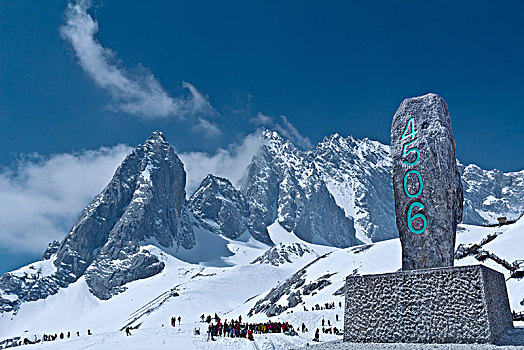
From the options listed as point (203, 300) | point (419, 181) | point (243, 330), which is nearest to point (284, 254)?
point (203, 300)

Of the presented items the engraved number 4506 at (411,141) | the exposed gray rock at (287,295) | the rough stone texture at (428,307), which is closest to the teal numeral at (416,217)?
the engraved number 4506 at (411,141)

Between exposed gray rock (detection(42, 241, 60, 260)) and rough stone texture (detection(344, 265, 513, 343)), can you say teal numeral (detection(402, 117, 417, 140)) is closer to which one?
rough stone texture (detection(344, 265, 513, 343))

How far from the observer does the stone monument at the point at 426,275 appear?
9.42 m

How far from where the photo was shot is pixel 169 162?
192250 mm

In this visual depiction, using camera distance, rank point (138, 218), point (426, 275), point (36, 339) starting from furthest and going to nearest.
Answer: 1. point (138, 218)
2. point (36, 339)
3. point (426, 275)

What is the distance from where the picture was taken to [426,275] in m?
9.94

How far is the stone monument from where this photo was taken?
942 cm

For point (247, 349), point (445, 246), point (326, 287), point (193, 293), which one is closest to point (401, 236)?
point (445, 246)

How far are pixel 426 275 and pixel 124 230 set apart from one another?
156 m

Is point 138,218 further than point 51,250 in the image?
No

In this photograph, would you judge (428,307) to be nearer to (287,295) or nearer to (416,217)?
(416,217)

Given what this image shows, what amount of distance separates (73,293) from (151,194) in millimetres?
49097

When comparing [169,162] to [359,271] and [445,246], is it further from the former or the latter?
[445,246]

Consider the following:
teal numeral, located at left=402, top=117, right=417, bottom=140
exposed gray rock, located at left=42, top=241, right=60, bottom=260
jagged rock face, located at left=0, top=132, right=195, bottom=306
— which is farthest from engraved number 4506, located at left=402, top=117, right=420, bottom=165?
exposed gray rock, located at left=42, top=241, right=60, bottom=260
